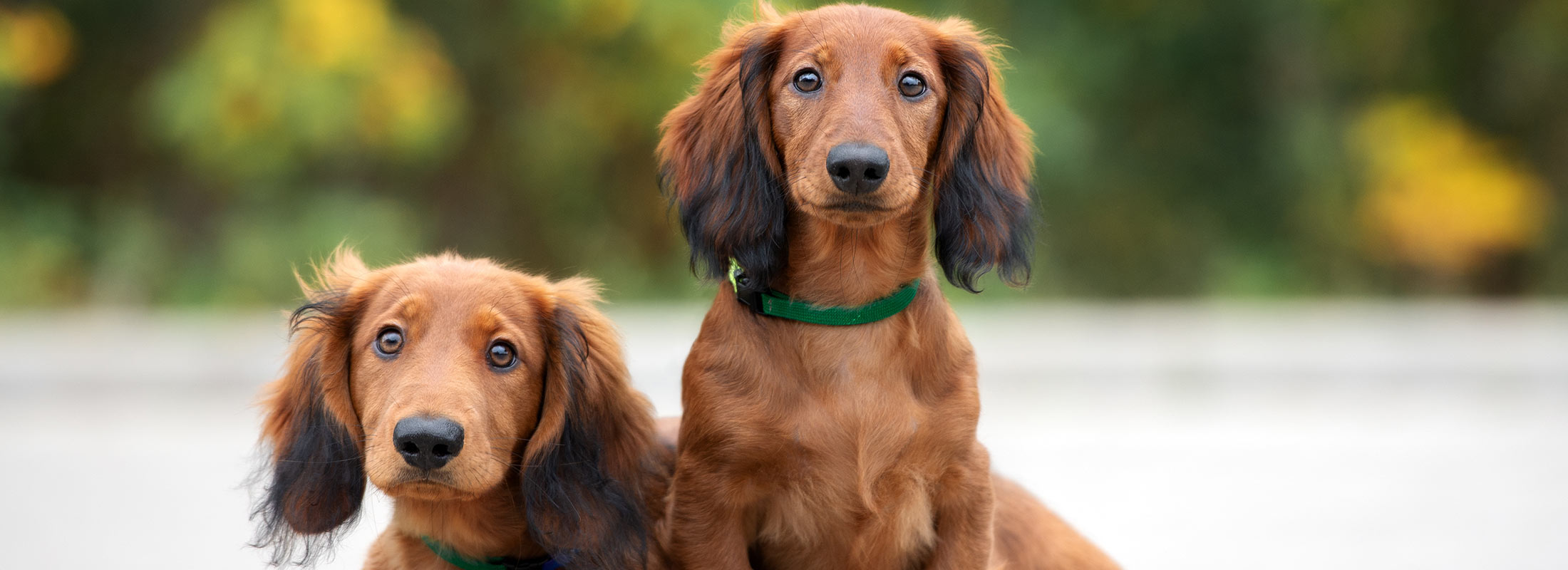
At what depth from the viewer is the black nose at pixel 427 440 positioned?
256 cm

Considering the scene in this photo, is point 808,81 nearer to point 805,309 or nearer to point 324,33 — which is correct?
point 805,309

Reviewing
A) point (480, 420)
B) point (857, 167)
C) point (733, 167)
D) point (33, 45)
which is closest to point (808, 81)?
point (733, 167)

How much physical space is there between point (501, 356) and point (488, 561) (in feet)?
1.62

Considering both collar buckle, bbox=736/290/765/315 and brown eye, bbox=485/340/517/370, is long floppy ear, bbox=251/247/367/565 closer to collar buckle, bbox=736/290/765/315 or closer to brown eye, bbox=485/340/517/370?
brown eye, bbox=485/340/517/370

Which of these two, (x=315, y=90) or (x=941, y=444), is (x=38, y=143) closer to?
(x=315, y=90)

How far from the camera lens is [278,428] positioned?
311 cm

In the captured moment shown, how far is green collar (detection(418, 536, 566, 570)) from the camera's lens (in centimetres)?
303

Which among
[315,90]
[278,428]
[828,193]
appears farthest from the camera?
[315,90]

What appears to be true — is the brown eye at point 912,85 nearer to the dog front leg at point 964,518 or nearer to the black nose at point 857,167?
the black nose at point 857,167

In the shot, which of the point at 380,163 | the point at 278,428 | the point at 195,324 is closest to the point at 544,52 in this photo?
the point at 380,163

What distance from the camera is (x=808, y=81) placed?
2.91m

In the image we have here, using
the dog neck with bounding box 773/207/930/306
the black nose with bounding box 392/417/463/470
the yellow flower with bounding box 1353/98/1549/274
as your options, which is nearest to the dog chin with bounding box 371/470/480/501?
the black nose with bounding box 392/417/463/470

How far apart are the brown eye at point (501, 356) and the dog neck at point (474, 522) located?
0.97ft

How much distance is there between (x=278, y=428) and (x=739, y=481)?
1089 mm
